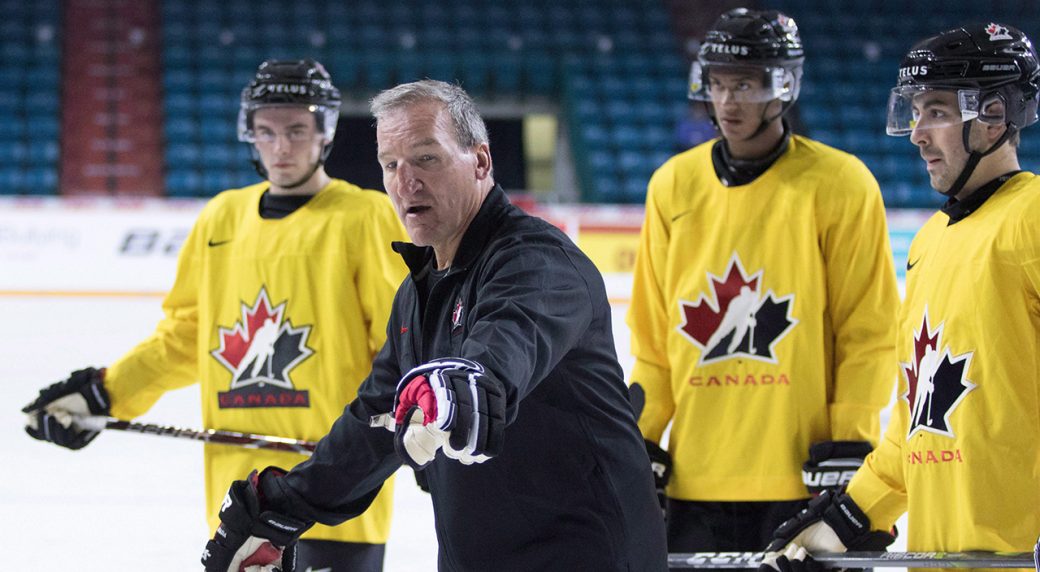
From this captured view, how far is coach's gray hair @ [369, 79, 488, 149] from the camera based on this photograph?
1607 millimetres

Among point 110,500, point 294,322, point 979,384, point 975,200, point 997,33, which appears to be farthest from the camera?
point 110,500

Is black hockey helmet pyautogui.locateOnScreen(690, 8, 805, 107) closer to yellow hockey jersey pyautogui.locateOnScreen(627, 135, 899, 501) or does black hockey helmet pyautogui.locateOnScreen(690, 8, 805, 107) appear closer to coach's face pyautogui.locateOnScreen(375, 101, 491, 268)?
yellow hockey jersey pyautogui.locateOnScreen(627, 135, 899, 501)

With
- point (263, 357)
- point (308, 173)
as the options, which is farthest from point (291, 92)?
point (263, 357)

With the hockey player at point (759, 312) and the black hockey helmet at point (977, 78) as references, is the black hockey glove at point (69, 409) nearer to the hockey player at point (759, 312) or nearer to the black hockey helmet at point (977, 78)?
the hockey player at point (759, 312)

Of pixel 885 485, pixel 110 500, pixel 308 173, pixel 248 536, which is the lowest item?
pixel 110 500

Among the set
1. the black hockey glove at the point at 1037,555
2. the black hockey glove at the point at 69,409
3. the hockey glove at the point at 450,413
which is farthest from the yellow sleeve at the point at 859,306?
the black hockey glove at the point at 69,409

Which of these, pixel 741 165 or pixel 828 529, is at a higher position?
pixel 741 165

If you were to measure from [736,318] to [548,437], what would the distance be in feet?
3.59

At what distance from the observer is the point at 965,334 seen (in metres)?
1.90

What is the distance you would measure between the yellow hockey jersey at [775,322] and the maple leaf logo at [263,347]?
709mm

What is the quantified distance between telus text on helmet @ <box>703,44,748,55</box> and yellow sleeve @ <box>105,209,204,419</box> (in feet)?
3.83

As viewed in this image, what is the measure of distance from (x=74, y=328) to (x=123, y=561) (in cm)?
346

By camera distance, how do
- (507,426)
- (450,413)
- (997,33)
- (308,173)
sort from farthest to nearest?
(308,173) → (997,33) → (507,426) → (450,413)

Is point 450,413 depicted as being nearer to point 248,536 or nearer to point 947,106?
point 248,536
